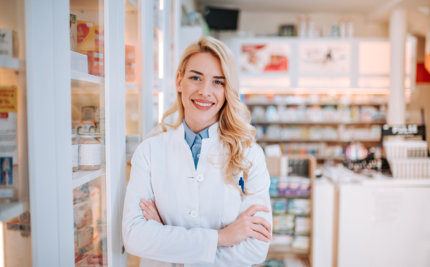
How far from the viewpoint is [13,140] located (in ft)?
2.91

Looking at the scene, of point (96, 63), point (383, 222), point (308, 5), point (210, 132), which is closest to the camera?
point (96, 63)

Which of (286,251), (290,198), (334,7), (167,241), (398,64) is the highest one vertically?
(334,7)

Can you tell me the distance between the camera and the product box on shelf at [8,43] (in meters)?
0.82

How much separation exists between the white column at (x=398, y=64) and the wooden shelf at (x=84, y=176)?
5814 millimetres

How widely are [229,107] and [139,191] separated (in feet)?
1.99

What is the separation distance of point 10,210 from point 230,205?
88cm

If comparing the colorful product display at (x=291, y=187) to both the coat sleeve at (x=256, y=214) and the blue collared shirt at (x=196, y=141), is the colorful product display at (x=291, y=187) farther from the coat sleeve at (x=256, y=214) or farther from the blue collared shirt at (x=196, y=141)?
the blue collared shirt at (x=196, y=141)

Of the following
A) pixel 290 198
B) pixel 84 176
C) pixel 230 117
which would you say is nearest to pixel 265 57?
pixel 290 198

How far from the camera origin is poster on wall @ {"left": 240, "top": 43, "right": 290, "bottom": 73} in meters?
5.96

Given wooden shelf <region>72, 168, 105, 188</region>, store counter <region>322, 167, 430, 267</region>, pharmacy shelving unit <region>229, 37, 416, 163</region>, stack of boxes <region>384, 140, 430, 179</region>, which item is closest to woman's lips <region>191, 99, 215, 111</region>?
wooden shelf <region>72, 168, 105, 188</region>

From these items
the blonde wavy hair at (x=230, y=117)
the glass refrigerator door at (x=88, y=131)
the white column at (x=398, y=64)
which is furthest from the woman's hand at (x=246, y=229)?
the white column at (x=398, y=64)

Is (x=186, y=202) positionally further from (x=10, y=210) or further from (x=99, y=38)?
(x=99, y=38)

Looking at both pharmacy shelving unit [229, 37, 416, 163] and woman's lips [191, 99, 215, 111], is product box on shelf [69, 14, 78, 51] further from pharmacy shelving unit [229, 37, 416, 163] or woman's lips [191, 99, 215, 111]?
pharmacy shelving unit [229, 37, 416, 163]

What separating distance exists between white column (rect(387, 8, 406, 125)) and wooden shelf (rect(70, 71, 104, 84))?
19.0 feet
